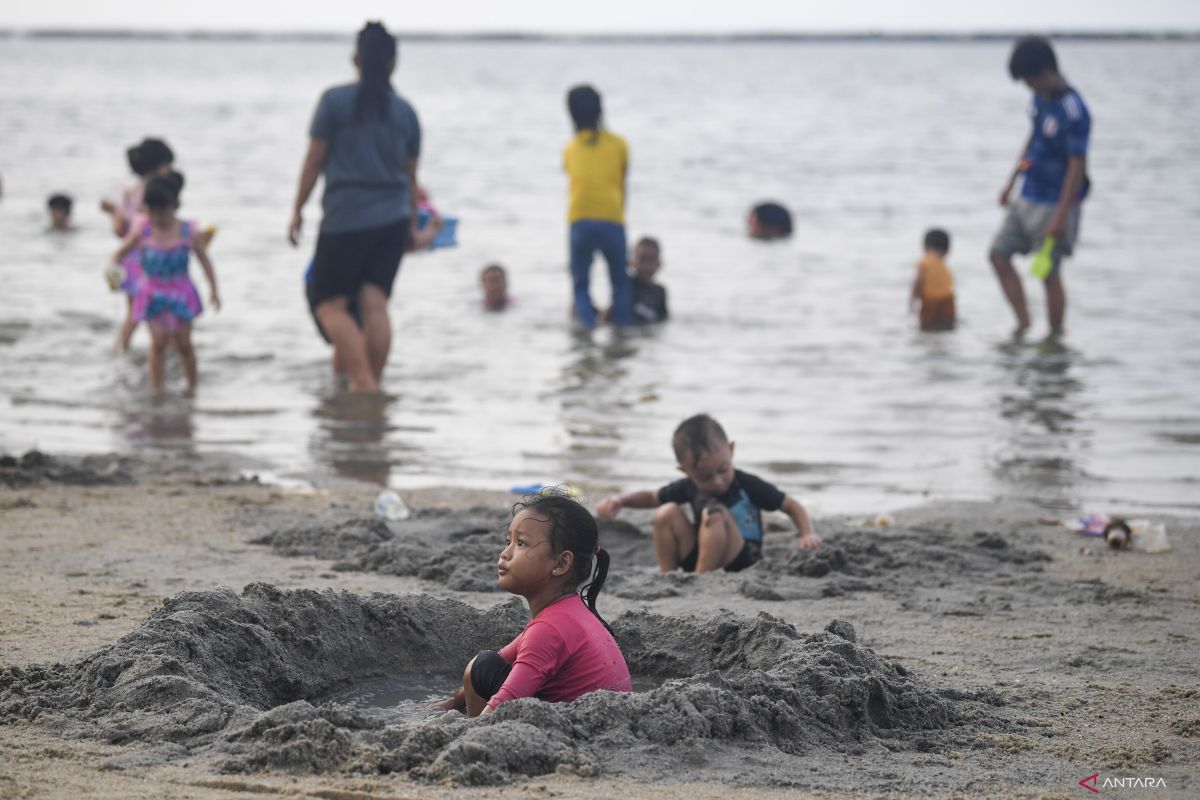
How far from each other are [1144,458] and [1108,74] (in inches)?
3434

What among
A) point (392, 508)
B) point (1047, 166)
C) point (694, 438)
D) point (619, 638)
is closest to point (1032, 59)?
point (1047, 166)

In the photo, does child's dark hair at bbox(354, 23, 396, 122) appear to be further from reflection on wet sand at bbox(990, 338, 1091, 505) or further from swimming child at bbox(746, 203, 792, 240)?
swimming child at bbox(746, 203, 792, 240)

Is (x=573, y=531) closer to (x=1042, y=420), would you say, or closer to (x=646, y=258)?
(x=1042, y=420)

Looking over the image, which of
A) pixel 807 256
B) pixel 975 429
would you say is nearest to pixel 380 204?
pixel 975 429

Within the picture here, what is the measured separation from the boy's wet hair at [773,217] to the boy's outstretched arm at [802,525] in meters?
13.8

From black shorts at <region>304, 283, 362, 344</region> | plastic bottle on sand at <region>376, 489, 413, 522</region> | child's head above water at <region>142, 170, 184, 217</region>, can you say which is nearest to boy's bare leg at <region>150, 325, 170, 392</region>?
child's head above water at <region>142, 170, 184, 217</region>

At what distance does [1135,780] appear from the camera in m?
3.43

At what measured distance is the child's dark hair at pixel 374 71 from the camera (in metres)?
7.84

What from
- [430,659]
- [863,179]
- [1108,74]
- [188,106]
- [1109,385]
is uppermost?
[1108,74]

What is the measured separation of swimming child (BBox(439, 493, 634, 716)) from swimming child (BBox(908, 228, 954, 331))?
8.99 metres

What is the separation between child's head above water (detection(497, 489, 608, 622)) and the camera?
153 inches

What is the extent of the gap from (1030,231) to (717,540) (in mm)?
6423

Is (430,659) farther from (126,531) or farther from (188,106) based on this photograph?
(188,106)

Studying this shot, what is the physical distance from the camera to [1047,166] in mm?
10570
